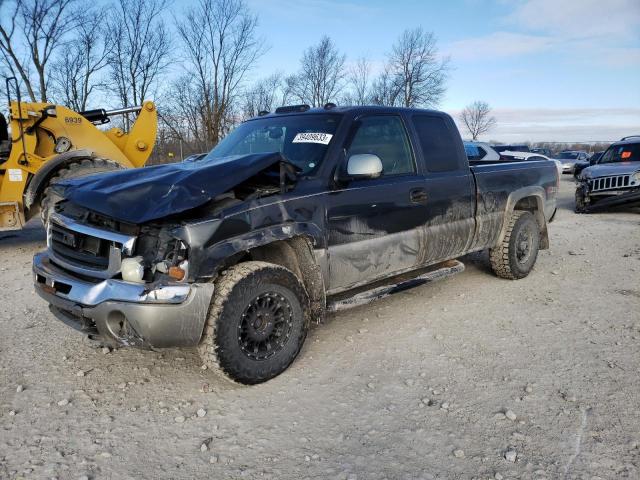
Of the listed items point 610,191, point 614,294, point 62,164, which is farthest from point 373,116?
point 610,191

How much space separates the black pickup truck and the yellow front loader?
415 cm

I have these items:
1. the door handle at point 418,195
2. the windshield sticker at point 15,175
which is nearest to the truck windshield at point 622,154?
the door handle at point 418,195

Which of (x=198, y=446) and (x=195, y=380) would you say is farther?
(x=195, y=380)

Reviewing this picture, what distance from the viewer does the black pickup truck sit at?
116 inches

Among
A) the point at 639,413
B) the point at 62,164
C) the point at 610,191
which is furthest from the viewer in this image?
the point at 610,191

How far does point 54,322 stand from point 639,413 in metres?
4.71

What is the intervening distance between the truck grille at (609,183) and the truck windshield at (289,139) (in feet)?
31.9

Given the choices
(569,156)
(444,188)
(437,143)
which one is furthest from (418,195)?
(569,156)

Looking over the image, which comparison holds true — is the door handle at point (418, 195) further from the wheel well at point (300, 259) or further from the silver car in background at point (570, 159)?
the silver car in background at point (570, 159)

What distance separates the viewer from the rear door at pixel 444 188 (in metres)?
4.52

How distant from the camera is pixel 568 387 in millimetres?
3262

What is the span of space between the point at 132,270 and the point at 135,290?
0.14 m

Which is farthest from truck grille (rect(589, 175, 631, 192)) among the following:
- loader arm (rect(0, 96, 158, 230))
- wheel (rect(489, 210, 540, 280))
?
loader arm (rect(0, 96, 158, 230))

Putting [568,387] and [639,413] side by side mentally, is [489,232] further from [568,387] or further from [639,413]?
[639,413]
